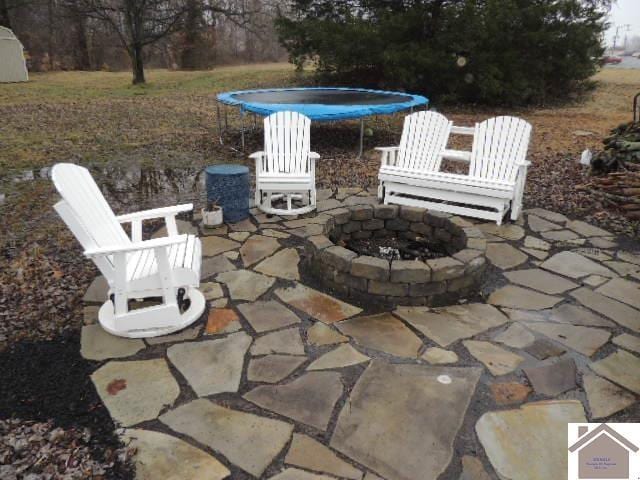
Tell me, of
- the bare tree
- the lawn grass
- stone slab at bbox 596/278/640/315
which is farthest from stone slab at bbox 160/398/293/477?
the bare tree

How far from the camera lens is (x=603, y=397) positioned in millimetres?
2162

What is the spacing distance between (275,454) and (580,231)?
3524 millimetres

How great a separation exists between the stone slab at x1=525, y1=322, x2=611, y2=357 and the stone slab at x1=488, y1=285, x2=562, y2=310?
0.21 metres

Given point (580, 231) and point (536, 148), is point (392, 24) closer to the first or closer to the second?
point (536, 148)

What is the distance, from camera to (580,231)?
4.14 metres

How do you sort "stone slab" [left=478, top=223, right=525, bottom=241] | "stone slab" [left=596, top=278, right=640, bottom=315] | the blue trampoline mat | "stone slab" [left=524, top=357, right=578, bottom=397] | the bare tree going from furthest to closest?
the bare tree, the blue trampoline mat, "stone slab" [left=478, top=223, right=525, bottom=241], "stone slab" [left=596, top=278, right=640, bottom=315], "stone slab" [left=524, top=357, right=578, bottom=397]

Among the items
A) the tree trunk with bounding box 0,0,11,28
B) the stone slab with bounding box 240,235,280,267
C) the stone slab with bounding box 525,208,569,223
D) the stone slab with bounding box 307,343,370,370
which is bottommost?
the stone slab with bounding box 307,343,370,370

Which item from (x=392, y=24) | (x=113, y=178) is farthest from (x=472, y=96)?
(x=113, y=178)

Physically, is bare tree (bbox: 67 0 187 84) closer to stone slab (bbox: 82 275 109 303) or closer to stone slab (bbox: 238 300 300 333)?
stone slab (bbox: 82 275 109 303)

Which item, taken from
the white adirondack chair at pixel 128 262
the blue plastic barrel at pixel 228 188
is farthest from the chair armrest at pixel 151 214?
the blue plastic barrel at pixel 228 188

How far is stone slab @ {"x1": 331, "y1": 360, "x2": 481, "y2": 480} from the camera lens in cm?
182

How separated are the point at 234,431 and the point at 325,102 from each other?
6.50m

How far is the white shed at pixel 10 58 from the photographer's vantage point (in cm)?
1564

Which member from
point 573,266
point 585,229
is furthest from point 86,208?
point 585,229
